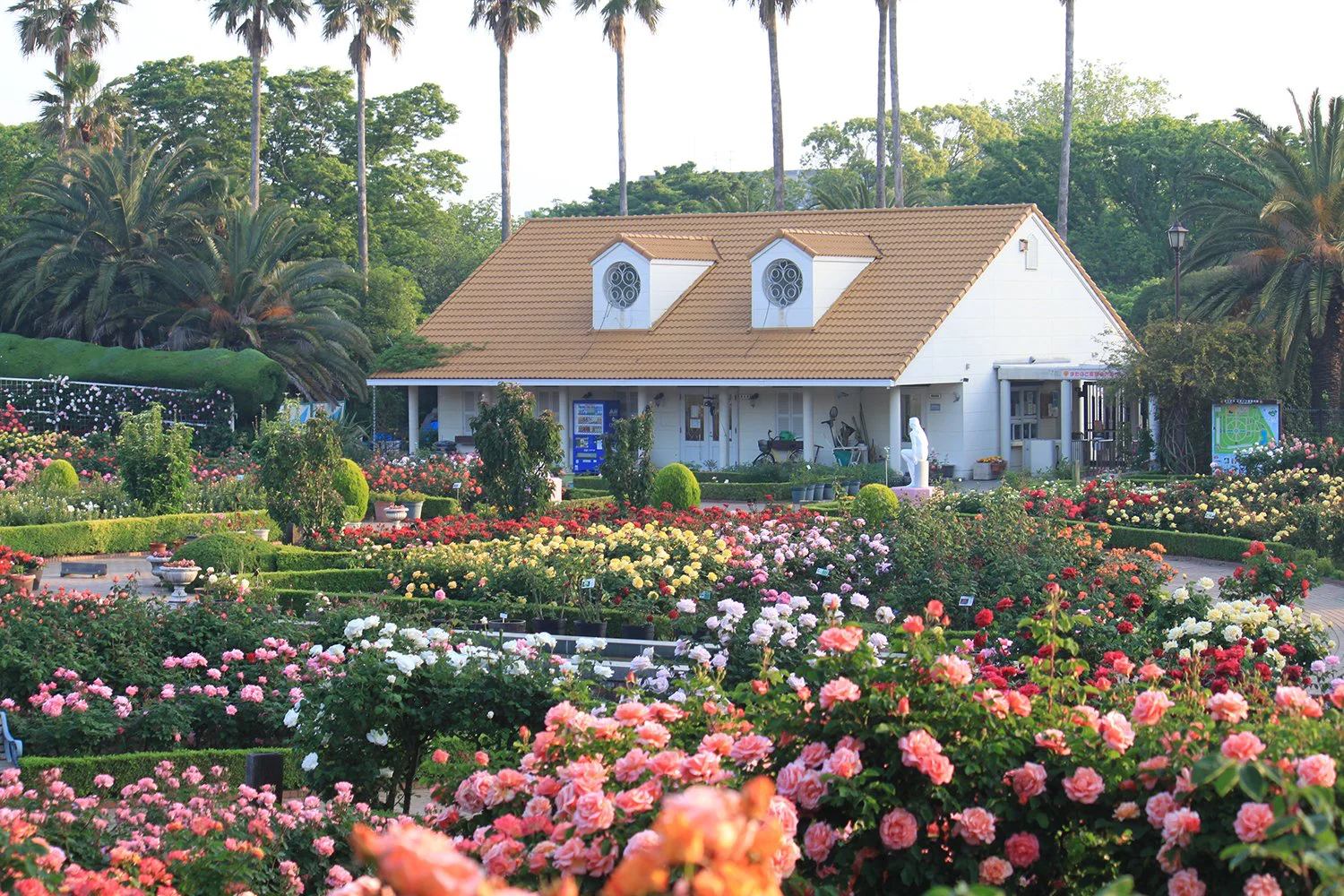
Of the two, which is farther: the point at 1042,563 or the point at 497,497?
the point at 497,497

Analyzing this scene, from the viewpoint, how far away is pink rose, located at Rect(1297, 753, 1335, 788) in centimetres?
427

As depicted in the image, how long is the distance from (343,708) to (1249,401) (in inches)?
932

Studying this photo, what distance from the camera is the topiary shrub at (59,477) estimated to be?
24.2 metres

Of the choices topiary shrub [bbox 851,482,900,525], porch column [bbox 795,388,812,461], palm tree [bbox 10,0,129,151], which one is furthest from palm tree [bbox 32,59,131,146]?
topiary shrub [bbox 851,482,900,525]

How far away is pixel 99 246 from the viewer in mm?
39812

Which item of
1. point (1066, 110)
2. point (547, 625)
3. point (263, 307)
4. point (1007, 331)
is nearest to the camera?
point (547, 625)

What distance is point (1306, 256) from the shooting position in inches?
1184

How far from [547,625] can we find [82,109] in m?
38.0

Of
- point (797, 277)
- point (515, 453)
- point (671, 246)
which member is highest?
point (671, 246)

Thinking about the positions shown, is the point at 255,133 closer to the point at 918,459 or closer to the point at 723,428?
the point at 723,428

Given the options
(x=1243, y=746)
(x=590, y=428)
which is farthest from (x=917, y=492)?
(x=1243, y=746)

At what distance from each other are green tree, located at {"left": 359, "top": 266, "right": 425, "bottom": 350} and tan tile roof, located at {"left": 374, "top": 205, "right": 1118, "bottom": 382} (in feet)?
12.6

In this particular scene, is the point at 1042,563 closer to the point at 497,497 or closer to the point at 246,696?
the point at 246,696

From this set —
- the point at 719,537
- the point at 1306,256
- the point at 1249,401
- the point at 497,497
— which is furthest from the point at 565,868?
the point at 1306,256
